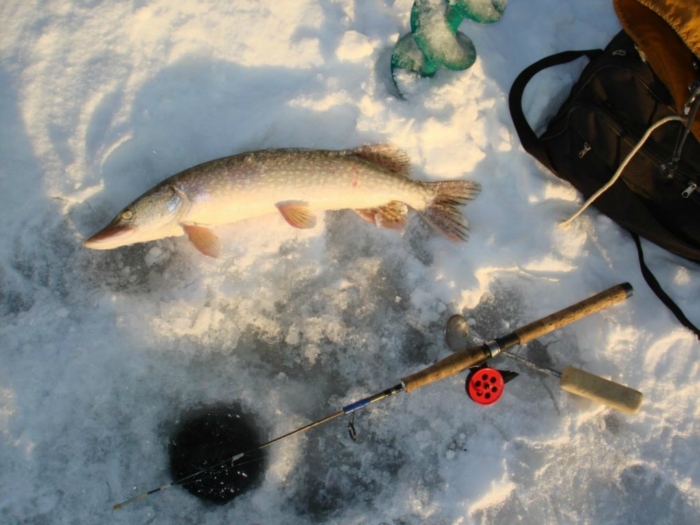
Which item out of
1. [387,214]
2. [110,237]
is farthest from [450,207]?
[110,237]

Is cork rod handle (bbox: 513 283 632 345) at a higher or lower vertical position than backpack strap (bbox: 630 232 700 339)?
higher

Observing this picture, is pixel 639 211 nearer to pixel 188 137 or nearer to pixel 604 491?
pixel 604 491

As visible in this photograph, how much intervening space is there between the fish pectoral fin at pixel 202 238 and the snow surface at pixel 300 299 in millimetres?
120

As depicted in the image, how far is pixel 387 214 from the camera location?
2.12 metres

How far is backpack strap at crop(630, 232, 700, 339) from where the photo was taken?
6.89 feet

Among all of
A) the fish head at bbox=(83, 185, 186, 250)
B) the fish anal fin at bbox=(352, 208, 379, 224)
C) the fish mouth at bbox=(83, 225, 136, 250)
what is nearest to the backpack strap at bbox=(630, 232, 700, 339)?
the fish anal fin at bbox=(352, 208, 379, 224)

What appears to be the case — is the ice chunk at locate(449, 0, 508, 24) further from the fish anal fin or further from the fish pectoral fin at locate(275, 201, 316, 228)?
the fish pectoral fin at locate(275, 201, 316, 228)

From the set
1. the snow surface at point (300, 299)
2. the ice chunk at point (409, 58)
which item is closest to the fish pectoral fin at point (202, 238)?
the snow surface at point (300, 299)

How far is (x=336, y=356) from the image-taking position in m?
2.10

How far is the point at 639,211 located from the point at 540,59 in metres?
0.84

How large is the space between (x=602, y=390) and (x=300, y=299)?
4.08 ft

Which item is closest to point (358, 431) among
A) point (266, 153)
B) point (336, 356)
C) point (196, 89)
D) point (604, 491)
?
point (336, 356)

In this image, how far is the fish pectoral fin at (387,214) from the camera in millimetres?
2121

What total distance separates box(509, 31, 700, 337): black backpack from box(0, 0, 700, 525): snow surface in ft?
0.33
